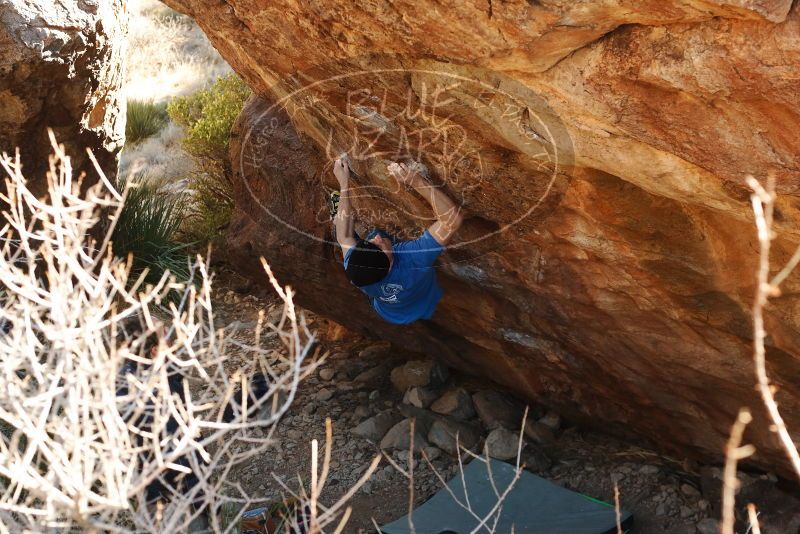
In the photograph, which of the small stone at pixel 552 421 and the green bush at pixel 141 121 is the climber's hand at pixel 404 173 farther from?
the green bush at pixel 141 121

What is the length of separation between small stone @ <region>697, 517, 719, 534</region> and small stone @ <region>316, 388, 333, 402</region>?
102 inches

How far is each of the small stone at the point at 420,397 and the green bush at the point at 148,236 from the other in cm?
223

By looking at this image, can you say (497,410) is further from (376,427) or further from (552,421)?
(376,427)

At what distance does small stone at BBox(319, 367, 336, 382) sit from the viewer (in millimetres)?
6461

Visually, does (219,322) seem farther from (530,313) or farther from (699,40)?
(699,40)

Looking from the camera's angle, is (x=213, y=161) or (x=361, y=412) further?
(x=213, y=161)

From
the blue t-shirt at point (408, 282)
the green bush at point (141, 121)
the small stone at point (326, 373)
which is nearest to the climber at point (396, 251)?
the blue t-shirt at point (408, 282)

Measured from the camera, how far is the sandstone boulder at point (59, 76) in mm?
4664

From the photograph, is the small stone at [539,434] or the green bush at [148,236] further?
the green bush at [148,236]

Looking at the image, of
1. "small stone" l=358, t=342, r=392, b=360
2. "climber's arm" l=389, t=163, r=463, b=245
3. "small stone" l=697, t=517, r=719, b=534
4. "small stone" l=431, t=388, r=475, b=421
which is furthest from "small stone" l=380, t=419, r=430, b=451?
"climber's arm" l=389, t=163, r=463, b=245

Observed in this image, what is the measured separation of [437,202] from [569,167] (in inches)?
31.1

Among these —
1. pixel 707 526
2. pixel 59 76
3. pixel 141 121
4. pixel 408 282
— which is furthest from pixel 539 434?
pixel 141 121

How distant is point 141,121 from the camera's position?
1042cm

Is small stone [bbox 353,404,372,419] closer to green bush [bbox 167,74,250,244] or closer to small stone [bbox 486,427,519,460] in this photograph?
small stone [bbox 486,427,519,460]
